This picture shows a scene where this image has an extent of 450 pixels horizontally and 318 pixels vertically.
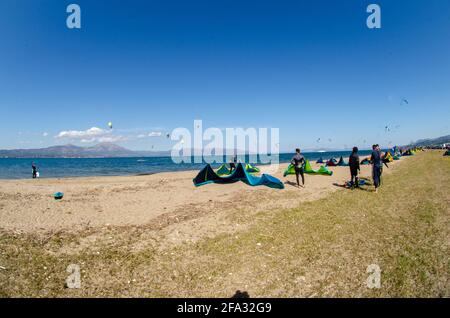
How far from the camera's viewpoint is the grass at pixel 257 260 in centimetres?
461

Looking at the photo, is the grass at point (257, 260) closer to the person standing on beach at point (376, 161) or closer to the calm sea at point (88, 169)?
the person standing on beach at point (376, 161)

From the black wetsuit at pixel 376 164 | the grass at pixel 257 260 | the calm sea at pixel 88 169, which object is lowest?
the calm sea at pixel 88 169

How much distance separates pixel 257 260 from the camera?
5777 millimetres

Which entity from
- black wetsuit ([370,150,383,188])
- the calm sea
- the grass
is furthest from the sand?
the calm sea

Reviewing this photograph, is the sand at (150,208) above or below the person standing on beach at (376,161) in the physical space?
below

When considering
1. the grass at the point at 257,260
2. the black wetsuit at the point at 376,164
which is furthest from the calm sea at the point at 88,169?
the black wetsuit at the point at 376,164

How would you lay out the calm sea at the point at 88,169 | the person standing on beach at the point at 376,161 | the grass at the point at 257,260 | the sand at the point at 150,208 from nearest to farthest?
the grass at the point at 257,260
the sand at the point at 150,208
the person standing on beach at the point at 376,161
the calm sea at the point at 88,169

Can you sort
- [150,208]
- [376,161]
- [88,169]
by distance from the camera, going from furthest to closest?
[88,169] → [376,161] → [150,208]

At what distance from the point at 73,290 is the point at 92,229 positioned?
394 cm

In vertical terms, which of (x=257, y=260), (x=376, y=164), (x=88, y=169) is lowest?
(x=88, y=169)

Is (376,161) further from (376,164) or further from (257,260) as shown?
(257,260)

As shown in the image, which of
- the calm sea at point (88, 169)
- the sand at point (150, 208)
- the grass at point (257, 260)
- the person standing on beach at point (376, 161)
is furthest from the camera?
the calm sea at point (88, 169)

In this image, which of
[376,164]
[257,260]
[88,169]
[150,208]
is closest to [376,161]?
[376,164]
